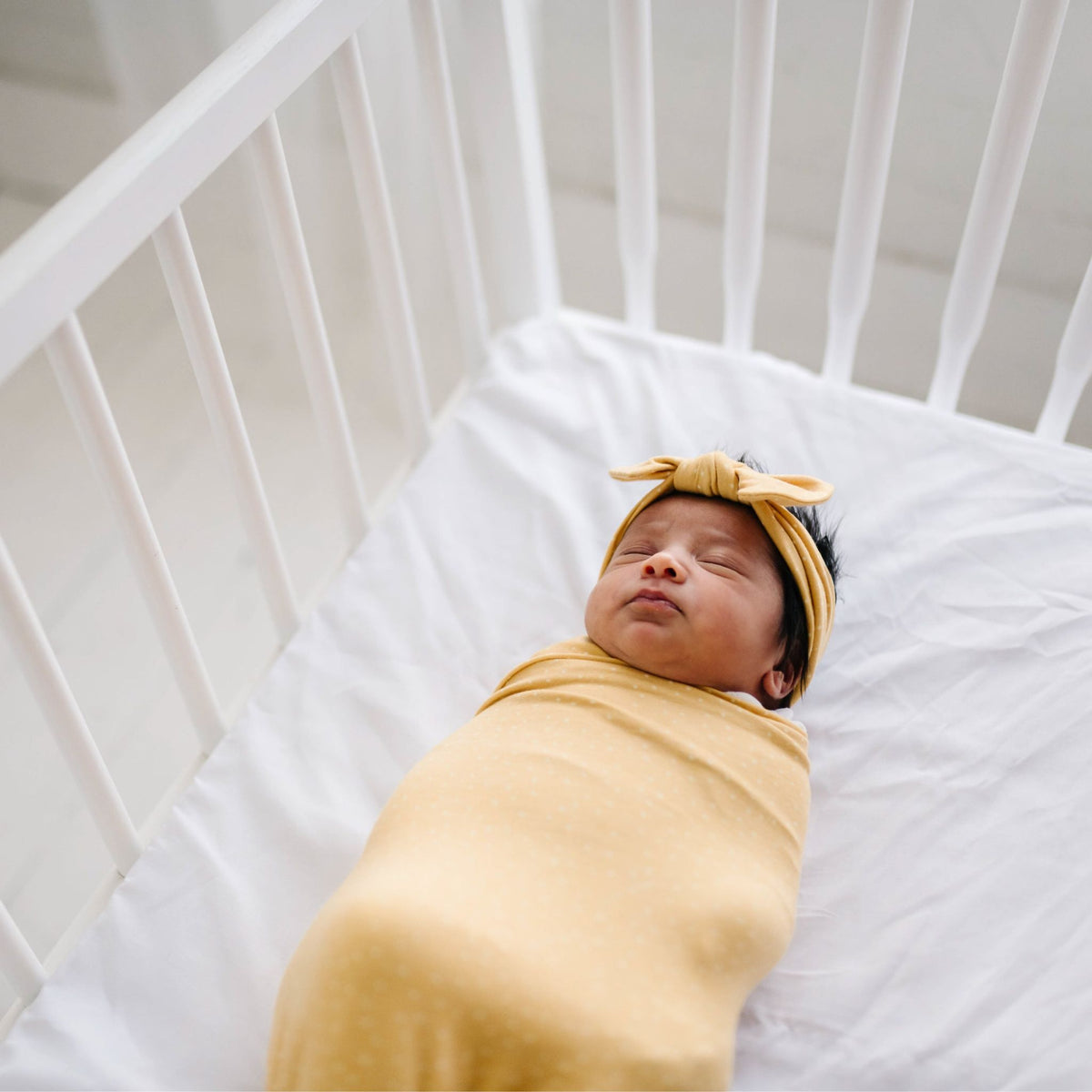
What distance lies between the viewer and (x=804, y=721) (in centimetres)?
97

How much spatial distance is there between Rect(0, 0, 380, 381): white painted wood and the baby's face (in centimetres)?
42

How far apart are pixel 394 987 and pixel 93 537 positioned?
992 mm

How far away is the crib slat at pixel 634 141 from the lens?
3.43 ft

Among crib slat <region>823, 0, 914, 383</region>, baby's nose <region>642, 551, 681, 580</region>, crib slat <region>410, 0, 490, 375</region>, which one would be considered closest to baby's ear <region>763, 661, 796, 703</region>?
baby's nose <region>642, 551, 681, 580</region>

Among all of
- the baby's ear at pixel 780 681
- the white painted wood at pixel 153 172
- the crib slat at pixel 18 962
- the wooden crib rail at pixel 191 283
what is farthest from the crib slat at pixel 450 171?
the crib slat at pixel 18 962

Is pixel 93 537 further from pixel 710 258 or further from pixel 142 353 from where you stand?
pixel 710 258

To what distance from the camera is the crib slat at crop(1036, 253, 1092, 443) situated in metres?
1.06

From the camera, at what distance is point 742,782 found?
2.82 feet

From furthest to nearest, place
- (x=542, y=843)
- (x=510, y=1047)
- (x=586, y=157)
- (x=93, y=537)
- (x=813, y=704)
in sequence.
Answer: (x=586, y=157)
(x=93, y=537)
(x=813, y=704)
(x=542, y=843)
(x=510, y=1047)

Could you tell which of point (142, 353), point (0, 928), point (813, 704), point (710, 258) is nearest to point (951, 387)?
point (813, 704)

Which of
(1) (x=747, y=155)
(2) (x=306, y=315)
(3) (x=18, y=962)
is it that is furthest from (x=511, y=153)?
(3) (x=18, y=962)

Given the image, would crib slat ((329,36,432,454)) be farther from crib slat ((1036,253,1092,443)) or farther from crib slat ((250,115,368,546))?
crib slat ((1036,253,1092,443))

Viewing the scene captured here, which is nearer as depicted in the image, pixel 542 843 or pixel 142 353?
pixel 542 843

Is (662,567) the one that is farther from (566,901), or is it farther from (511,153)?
(511,153)
